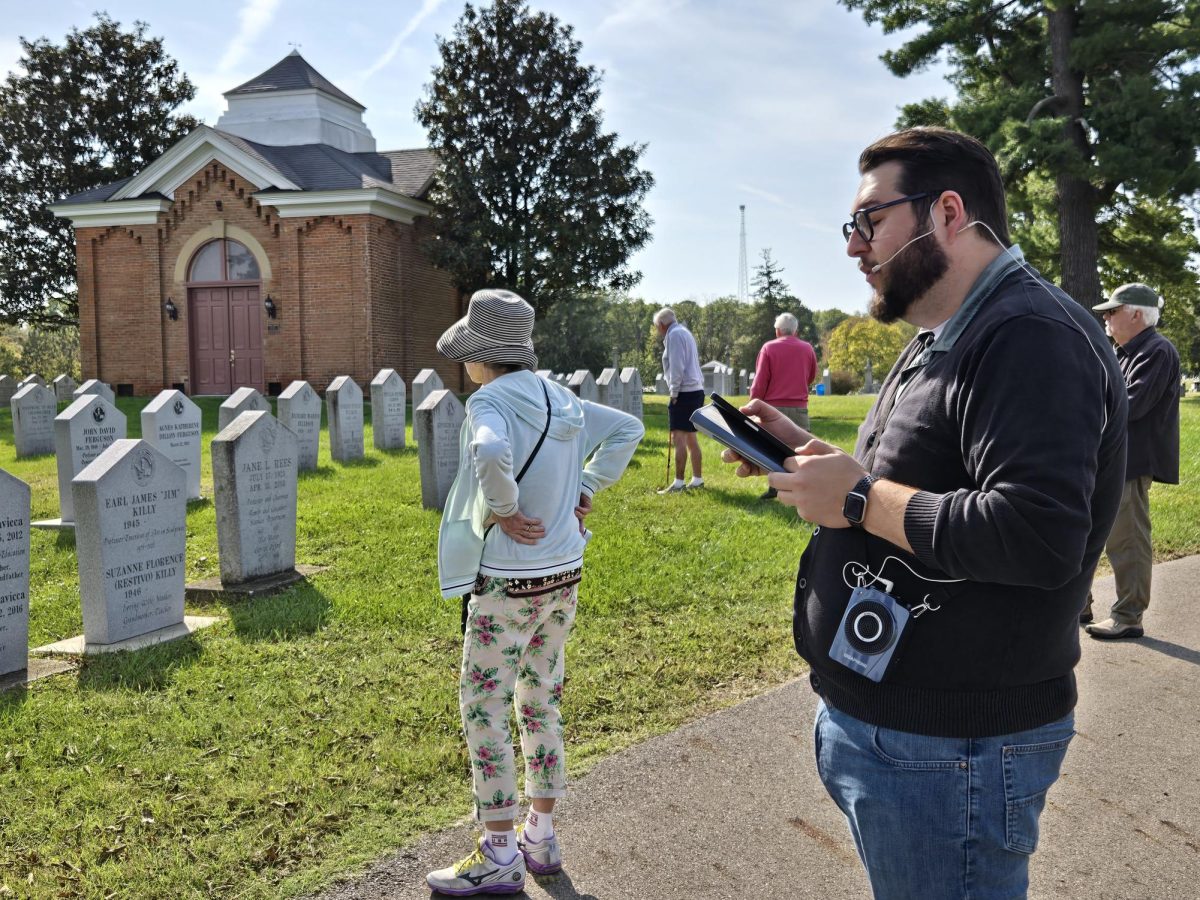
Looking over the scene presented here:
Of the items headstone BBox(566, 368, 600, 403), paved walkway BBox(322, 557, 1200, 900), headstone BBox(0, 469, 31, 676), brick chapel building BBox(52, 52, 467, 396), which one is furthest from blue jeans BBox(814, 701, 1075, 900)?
brick chapel building BBox(52, 52, 467, 396)

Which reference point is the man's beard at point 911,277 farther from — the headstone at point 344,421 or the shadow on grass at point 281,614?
the headstone at point 344,421

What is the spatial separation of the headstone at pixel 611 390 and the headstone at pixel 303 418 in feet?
16.5

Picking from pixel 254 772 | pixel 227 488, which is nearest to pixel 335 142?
pixel 227 488

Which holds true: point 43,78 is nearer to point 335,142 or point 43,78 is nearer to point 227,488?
point 335,142

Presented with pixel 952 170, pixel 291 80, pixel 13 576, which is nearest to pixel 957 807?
pixel 952 170

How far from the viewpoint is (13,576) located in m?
5.62

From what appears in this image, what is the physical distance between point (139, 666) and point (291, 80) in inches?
1139

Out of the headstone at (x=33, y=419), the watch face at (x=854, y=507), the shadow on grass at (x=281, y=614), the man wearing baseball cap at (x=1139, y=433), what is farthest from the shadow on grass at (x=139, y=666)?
the headstone at (x=33, y=419)

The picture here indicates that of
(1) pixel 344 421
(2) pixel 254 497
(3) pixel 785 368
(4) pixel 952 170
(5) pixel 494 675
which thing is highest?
(4) pixel 952 170

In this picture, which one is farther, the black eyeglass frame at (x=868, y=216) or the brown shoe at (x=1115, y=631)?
the brown shoe at (x=1115, y=631)

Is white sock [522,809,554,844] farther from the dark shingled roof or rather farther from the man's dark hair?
the dark shingled roof

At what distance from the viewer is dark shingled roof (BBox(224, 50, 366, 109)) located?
30406mm

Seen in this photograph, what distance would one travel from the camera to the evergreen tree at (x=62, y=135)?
33.4m

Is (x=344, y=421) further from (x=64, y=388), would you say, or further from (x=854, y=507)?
(x=64, y=388)
